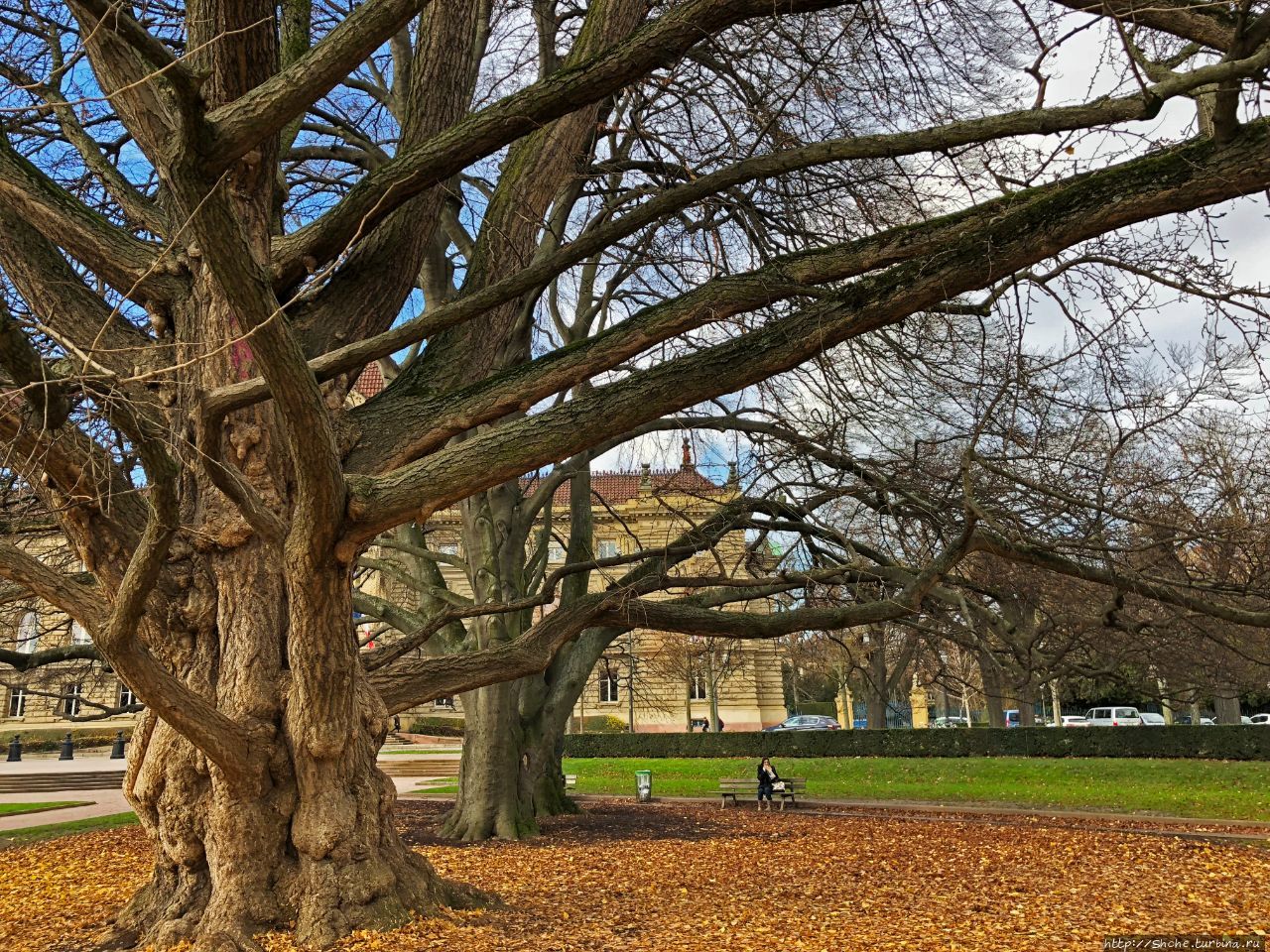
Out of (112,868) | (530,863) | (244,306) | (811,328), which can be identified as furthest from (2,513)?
→ (811,328)

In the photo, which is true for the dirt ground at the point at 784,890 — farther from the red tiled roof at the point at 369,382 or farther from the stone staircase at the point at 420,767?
the stone staircase at the point at 420,767

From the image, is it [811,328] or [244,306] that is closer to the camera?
[244,306]

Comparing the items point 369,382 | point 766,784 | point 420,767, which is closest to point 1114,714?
point 420,767

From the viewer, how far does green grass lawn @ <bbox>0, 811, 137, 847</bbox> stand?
13297 mm

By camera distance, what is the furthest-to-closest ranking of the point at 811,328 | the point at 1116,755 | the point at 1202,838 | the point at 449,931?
the point at 1116,755
the point at 1202,838
the point at 449,931
the point at 811,328

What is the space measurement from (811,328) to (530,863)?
6194 mm

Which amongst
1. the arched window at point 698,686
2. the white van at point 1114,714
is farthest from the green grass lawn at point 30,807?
the white van at point 1114,714

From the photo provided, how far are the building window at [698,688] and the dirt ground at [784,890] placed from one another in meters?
29.0

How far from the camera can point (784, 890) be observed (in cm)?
755

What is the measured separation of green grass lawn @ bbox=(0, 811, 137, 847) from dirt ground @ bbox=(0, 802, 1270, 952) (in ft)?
3.02

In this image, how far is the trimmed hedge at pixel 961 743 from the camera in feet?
75.3

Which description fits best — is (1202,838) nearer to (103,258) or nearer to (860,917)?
(860,917)

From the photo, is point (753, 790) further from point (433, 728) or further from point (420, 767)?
point (433, 728)

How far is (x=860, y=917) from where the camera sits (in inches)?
252
